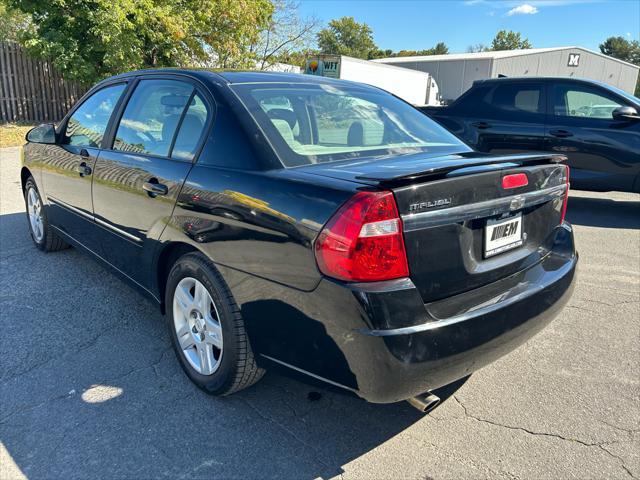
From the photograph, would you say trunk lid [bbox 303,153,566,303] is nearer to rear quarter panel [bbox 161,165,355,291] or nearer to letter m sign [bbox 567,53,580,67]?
rear quarter panel [bbox 161,165,355,291]

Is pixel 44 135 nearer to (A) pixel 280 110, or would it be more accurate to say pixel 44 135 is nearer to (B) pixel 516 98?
(A) pixel 280 110

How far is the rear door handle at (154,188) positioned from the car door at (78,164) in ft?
3.00

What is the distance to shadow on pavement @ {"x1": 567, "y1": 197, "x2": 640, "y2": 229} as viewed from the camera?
6.71 m

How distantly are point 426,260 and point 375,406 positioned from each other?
106 centimetres

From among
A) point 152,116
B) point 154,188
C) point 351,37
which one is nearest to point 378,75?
point 152,116

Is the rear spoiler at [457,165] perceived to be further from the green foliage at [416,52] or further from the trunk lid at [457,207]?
the green foliage at [416,52]

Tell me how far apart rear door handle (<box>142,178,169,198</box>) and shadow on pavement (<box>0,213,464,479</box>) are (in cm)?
102

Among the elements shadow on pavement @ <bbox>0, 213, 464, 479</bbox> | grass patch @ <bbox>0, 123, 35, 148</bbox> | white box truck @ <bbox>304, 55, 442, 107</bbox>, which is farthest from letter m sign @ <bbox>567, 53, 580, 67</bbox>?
shadow on pavement @ <bbox>0, 213, 464, 479</bbox>

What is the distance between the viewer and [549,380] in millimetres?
2885

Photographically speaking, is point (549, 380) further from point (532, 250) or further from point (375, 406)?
point (375, 406)

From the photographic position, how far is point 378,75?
2256 cm

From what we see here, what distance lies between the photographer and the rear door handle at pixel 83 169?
3573 millimetres

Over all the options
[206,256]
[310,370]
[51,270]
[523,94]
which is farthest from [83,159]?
[523,94]

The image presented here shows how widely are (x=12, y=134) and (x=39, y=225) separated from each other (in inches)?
389
